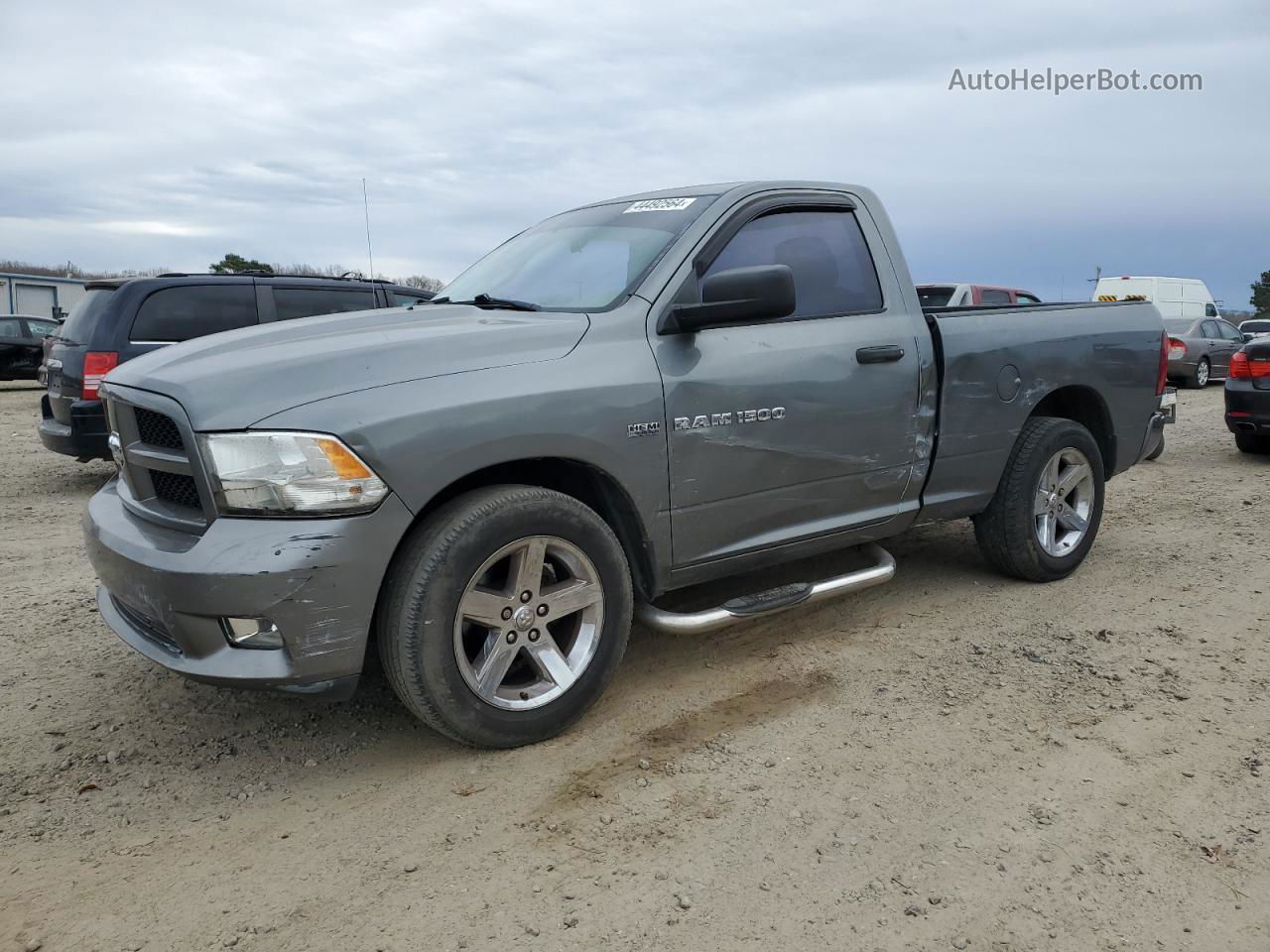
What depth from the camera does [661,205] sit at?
4.04 meters

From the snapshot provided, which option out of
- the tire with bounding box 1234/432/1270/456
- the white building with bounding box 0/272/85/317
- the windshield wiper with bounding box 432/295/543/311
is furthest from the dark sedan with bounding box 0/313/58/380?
the white building with bounding box 0/272/85/317

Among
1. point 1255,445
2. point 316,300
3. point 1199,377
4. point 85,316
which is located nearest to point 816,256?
point 316,300

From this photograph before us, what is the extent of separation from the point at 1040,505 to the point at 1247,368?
580cm

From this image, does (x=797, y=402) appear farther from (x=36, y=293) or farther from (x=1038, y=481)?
(x=36, y=293)

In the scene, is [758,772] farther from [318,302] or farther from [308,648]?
[318,302]

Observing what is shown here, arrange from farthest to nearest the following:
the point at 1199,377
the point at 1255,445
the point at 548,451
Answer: the point at 1199,377, the point at 1255,445, the point at 548,451

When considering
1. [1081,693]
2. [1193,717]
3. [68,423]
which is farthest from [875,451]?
[68,423]

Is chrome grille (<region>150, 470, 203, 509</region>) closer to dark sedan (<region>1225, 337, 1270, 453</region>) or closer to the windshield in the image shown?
the windshield

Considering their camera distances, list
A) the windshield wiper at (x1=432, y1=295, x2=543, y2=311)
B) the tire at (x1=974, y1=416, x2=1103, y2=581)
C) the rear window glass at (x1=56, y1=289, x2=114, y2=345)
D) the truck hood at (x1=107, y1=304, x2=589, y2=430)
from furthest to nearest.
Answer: the rear window glass at (x1=56, y1=289, x2=114, y2=345), the tire at (x1=974, y1=416, x2=1103, y2=581), the windshield wiper at (x1=432, y1=295, x2=543, y2=311), the truck hood at (x1=107, y1=304, x2=589, y2=430)

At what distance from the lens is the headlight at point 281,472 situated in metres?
2.77

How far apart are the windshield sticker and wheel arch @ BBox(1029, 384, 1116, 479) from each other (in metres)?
2.30

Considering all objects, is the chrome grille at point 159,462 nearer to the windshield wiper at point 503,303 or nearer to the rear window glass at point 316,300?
the windshield wiper at point 503,303

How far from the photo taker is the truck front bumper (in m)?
2.75

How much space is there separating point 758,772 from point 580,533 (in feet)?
3.13
